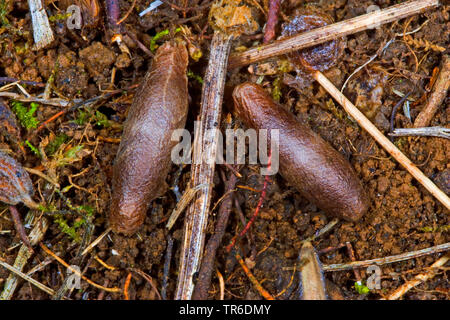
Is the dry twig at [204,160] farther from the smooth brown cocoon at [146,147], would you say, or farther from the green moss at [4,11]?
the green moss at [4,11]

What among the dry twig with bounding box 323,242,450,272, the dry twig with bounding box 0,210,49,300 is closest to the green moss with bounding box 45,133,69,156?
the dry twig with bounding box 0,210,49,300

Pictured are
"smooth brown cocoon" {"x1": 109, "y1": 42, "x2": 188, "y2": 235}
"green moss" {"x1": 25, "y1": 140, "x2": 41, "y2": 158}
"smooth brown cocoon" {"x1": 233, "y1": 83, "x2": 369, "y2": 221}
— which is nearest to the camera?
"smooth brown cocoon" {"x1": 109, "y1": 42, "x2": 188, "y2": 235}

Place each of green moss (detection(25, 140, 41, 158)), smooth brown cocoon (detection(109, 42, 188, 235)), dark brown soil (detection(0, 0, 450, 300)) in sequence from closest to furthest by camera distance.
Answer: smooth brown cocoon (detection(109, 42, 188, 235)) → dark brown soil (detection(0, 0, 450, 300)) → green moss (detection(25, 140, 41, 158))

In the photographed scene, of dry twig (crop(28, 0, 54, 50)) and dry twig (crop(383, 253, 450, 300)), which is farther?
dry twig (crop(28, 0, 54, 50))

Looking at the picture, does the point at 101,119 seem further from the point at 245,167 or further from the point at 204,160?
the point at 245,167

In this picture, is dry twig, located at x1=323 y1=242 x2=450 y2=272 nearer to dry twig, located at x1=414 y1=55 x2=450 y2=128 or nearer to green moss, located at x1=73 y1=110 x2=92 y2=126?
dry twig, located at x1=414 y1=55 x2=450 y2=128

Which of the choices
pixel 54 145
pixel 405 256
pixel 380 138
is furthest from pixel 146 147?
pixel 405 256
